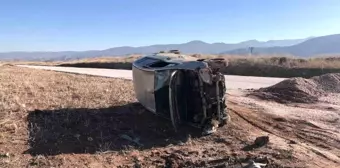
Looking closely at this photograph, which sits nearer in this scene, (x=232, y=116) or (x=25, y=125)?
(x=25, y=125)

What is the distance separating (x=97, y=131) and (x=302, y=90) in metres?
7.44

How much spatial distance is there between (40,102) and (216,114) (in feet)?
14.9

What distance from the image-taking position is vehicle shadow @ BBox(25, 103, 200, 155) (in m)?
7.92

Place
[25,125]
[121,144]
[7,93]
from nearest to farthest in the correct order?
1. [121,144]
2. [25,125]
3. [7,93]

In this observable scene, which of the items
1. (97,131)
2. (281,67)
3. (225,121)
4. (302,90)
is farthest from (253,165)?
(281,67)

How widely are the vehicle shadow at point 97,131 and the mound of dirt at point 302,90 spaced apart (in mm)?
4980

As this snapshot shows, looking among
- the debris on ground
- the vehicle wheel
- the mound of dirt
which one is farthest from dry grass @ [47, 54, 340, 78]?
the debris on ground

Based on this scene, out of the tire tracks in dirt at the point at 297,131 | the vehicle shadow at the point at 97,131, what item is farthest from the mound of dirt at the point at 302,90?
the vehicle shadow at the point at 97,131

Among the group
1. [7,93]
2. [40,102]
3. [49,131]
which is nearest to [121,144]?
[49,131]

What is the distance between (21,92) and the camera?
39.5 feet

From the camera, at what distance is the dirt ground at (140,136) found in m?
7.39

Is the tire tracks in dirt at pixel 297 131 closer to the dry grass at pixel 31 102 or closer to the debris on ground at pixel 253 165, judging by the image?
the debris on ground at pixel 253 165

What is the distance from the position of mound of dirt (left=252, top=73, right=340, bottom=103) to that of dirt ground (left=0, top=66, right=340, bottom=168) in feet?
4.02

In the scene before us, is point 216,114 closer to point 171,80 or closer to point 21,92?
point 171,80
